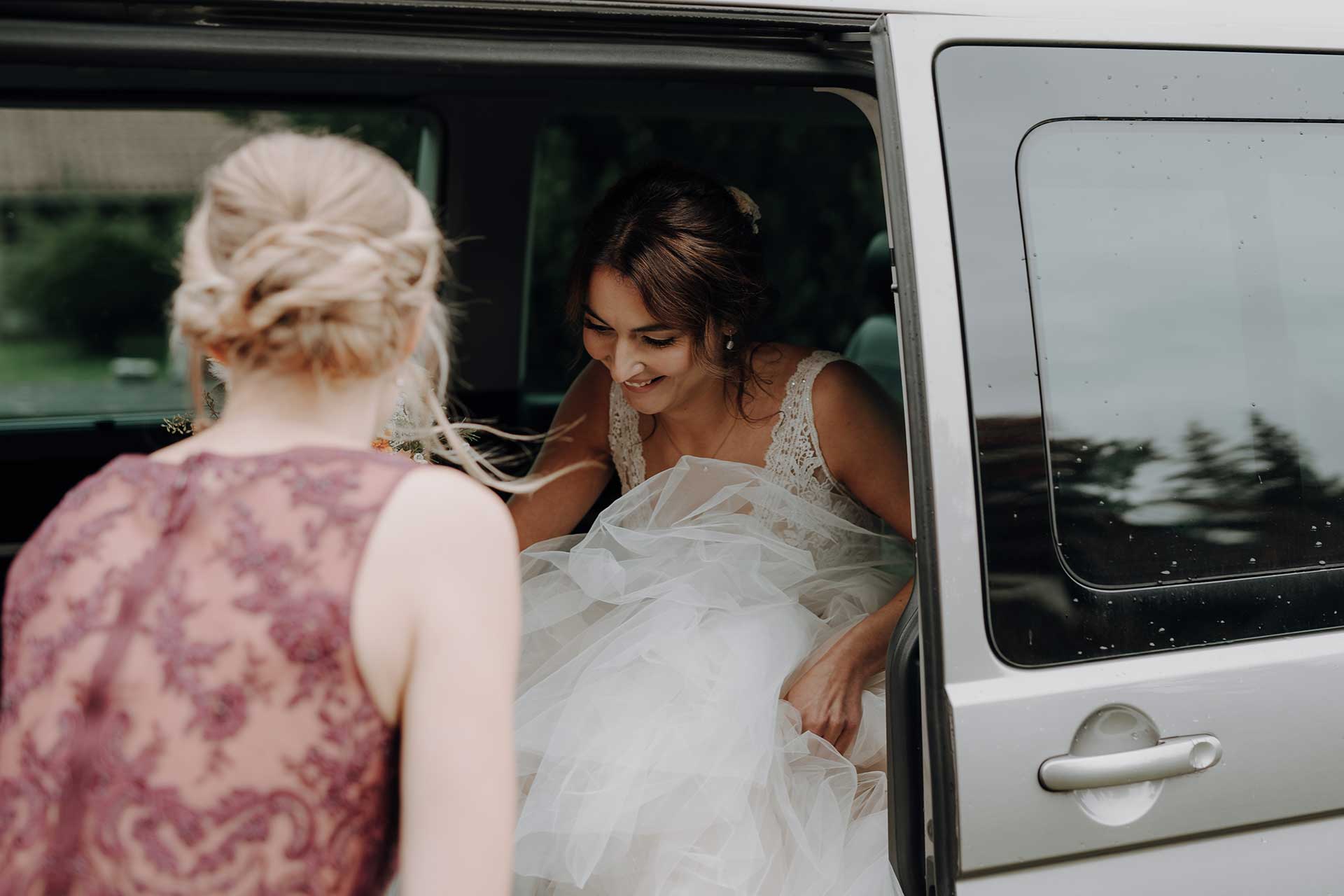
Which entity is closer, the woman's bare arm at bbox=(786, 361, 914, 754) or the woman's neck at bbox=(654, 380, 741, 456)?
the woman's bare arm at bbox=(786, 361, 914, 754)

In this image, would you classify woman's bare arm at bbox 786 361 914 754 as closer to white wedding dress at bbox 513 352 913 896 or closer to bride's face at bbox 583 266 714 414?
white wedding dress at bbox 513 352 913 896

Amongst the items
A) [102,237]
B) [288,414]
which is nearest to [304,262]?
[288,414]

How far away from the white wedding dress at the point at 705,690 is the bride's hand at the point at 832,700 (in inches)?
1.1

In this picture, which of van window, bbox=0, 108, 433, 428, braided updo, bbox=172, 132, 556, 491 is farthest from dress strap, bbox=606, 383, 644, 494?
braided updo, bbox=172, 132, 556, 491

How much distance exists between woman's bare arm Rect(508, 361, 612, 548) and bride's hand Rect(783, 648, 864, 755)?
898 mm

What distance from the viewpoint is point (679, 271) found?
2320 mm

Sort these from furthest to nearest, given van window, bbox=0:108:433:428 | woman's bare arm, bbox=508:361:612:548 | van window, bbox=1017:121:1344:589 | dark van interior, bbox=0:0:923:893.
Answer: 1. van window, bbox=0:108:433:428
2. woman's bare arm, bbox=508:361:612:548
3. van window, bbox=1017:121:1344:589
4. dark van interior, bbox=0:0:923:893

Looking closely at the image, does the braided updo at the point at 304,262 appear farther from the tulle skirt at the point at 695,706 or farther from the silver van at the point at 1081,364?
the tulle skirt at the point at 695,706

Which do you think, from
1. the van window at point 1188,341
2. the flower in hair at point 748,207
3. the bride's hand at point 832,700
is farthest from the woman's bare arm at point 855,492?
the van window at point 1188,341

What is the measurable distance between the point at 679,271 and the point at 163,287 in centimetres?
596

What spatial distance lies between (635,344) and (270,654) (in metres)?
1.48

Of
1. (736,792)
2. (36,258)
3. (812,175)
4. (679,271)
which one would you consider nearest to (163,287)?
(36,258)

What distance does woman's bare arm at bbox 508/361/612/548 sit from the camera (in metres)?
2.67

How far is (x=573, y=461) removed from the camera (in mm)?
2742
